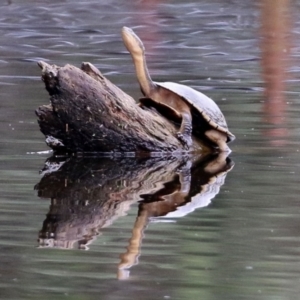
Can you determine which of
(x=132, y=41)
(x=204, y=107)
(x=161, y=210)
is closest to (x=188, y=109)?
(x=204, y=107)

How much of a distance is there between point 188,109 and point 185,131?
20 centimetres

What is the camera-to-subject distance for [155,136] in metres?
7.79

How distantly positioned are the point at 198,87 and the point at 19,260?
6.28 metres

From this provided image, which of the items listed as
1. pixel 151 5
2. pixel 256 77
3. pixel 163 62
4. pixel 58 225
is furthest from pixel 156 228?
pixel 151 5

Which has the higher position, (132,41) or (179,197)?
(132,41)

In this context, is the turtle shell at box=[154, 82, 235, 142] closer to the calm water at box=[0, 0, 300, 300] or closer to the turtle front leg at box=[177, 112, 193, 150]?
the turtle front leg at box=[177, 112, 193, 150]

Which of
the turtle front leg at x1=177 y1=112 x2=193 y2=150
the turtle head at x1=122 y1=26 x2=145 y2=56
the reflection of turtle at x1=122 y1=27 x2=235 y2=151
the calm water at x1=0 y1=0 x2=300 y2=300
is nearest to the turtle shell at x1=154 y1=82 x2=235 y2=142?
the reflection of turtle at x1=122 y1=27 x2=235 y2=151

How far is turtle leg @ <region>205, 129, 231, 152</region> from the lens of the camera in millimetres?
8031

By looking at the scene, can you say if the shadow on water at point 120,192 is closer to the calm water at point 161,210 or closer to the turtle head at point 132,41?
the calm water at point 161,210

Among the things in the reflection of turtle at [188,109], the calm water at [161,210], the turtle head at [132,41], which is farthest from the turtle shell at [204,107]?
the turtle head at [132,41]

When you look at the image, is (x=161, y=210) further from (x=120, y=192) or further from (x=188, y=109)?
(x=188, y=109)

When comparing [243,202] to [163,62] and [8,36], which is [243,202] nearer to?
[163,62]

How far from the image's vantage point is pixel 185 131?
789 centimetres

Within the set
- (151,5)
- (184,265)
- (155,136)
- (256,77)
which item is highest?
(184,265)
